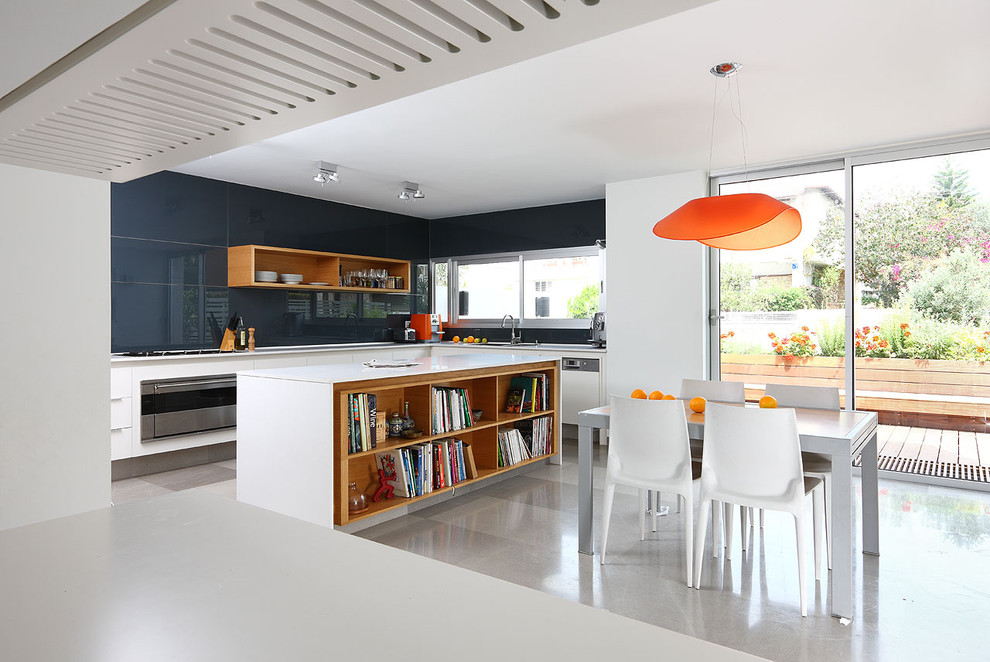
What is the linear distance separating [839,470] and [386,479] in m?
2.46

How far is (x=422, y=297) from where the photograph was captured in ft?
26.4

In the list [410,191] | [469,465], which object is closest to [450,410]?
[469,465]

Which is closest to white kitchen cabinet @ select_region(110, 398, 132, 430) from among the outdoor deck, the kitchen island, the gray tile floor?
the gray tile floor

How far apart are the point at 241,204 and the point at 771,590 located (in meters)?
5.44

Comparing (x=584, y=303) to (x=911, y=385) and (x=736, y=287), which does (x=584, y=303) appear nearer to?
(x=736, y=287)

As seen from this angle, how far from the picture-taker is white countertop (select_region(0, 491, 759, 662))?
0.59 m

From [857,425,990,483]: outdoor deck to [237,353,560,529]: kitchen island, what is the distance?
→ 3034 millimetres

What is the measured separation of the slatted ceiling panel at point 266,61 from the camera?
0.51 metres

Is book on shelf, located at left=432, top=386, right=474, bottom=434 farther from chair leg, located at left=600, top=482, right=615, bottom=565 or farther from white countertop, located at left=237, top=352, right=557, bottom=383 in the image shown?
chair leg, located at left=600, top=482, right=615, bottom=565

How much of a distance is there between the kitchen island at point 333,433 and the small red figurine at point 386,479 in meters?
0.05

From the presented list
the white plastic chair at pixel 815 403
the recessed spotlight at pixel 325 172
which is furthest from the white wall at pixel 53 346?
the recessed spotlight at pixel 325 172

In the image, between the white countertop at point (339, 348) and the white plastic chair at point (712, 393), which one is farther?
the white countertop at point (339, 348)

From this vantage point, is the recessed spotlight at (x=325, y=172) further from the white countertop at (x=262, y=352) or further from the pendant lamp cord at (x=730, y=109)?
the pendant lamp cord at (x=730, y=109)

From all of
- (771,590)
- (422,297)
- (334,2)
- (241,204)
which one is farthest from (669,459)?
(422,297)
